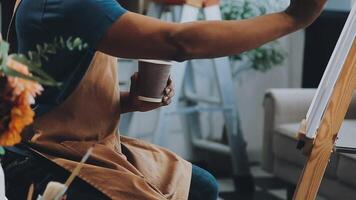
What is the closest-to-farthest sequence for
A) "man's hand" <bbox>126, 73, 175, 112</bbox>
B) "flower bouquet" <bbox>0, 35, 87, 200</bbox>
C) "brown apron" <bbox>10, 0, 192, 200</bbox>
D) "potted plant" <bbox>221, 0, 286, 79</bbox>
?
"flower bouquet" <bbox>0, 35, 87, 200</bbox> < "brown apron" <bbox>10, 0, 192, 200</bbox> < "man's hand" <bbox>126, 73, 175, 112</bbox> < "potted plant" <bbox>221, 0, 286, 79</bbox>

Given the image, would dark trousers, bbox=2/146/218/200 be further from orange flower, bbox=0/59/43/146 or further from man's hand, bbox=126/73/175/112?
orange flower, bbox=0/59/43/146

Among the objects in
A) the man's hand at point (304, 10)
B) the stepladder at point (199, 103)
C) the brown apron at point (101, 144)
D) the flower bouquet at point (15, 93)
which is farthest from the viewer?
the stepladder at point (199, 103)

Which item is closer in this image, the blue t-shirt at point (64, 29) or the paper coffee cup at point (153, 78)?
the blue t-shirt at point (64, 29)

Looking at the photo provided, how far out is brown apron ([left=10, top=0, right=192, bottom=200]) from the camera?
1.16 metres

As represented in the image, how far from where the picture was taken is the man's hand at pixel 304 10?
3.16 feet

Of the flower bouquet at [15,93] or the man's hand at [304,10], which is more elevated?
the man's hand at [304,10]

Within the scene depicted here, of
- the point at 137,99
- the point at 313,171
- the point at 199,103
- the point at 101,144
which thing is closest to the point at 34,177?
the point at 101,144

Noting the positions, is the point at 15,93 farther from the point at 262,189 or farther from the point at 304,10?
the point at 262,189

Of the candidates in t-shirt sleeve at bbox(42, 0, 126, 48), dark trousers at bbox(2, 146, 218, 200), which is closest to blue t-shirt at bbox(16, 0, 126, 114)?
t-shirt sleeve at bbox(42, 0, 126, 48)

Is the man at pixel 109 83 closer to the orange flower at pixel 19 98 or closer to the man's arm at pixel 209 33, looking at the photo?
the man's arm at pixel 209 33

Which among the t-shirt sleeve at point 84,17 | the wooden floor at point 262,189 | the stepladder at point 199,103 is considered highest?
the t-shirt sleeve at point 84,17

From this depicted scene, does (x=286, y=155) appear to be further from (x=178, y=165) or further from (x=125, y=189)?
(x=125, y=189)

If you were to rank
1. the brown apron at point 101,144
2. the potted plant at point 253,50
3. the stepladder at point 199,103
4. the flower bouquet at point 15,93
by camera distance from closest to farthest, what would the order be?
the flower bouquet at point 15,93 < the brown apron at point 101,144 < the stepladder at point 199,103 < the potted plant at point 253,50

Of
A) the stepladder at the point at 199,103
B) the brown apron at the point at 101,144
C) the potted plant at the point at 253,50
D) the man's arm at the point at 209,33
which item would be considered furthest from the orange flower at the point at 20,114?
the potted plant at the point at 253,50
